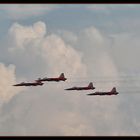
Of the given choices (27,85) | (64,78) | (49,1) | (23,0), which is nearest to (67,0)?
(49,1)

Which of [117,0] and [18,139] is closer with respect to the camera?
[18,139]

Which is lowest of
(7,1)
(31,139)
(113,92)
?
(113,92)

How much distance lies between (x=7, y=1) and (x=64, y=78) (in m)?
59.9

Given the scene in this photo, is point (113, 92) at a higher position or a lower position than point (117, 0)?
lower

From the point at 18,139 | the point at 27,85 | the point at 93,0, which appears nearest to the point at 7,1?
the point at 93,0

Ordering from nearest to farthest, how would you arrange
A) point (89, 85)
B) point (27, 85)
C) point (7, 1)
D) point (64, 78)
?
point (7, 1) → point (64, 78) → point (27, 85) → point (89, 85)

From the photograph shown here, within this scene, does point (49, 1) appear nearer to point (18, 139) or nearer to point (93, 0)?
point (93, 0)

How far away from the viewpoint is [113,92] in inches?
3346

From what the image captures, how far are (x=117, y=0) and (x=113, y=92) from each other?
230 feet

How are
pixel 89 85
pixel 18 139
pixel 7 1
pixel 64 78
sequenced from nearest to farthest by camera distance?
pixel 18 139 < pixel 7 1 < pixel 64 78 < pixel 89 85

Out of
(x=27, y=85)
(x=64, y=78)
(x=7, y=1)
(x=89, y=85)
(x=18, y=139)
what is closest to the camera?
(x=18, y=139)

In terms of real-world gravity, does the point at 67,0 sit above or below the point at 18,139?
above

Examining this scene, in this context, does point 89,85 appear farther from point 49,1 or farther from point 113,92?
point 49,1

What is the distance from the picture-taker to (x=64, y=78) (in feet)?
246
